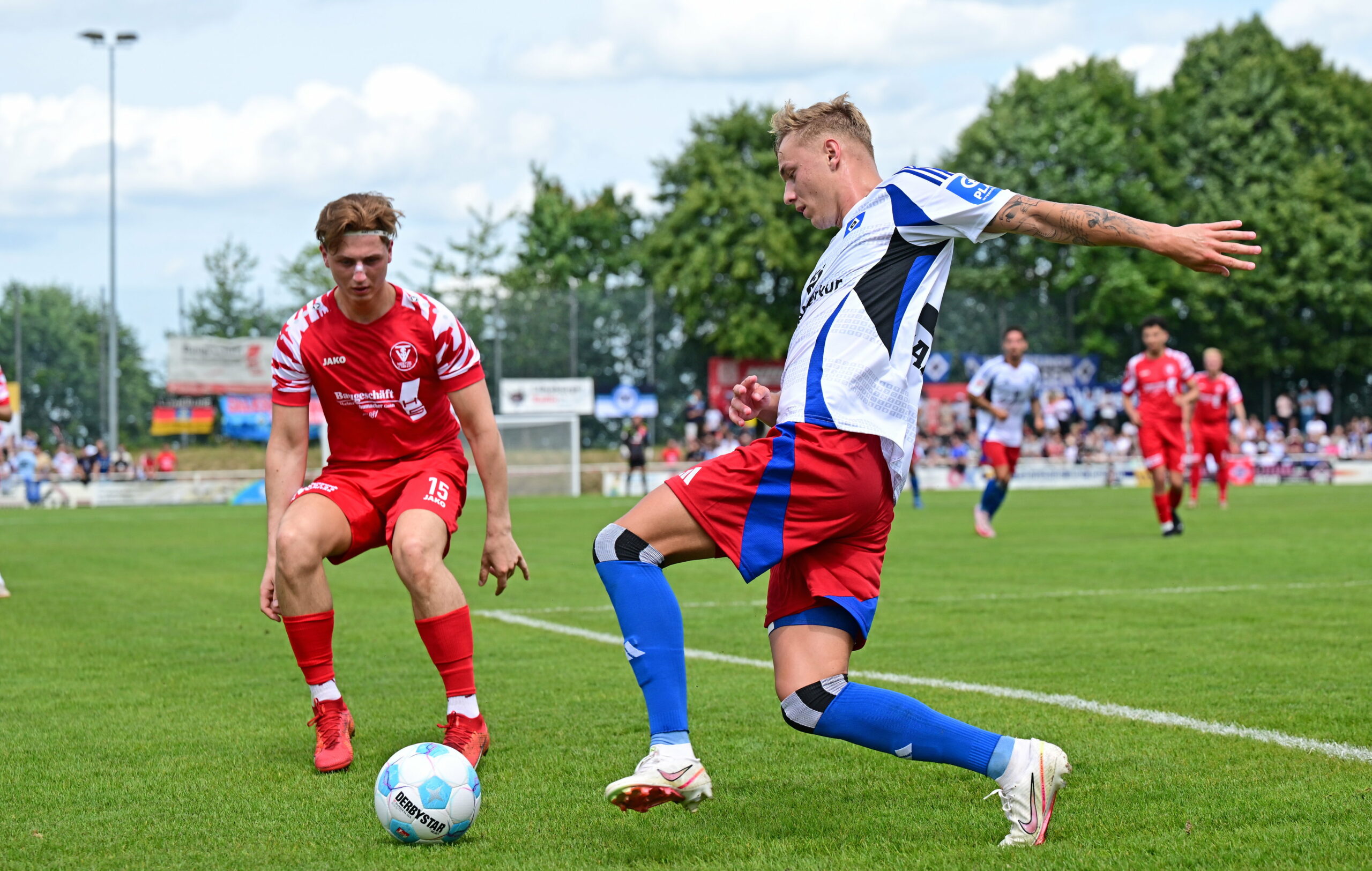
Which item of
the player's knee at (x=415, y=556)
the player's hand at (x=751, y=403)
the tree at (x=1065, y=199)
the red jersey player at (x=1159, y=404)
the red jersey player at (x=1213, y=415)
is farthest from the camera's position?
the tree at (x=1065, y=199)

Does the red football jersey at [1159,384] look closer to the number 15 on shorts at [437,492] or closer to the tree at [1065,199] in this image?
the number 15 on shorts at [437,492]

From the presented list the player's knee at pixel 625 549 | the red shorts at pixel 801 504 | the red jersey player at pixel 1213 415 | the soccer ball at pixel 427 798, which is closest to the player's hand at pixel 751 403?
the red shorts at pixel 801 504

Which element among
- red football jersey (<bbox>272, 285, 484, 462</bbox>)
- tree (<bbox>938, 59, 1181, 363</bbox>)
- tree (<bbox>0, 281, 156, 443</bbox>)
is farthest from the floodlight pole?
red football jersey (<bbox>272, 285, 484, 462</bbox>)

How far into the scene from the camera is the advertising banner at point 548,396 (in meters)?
42.3

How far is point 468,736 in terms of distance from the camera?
4.85m

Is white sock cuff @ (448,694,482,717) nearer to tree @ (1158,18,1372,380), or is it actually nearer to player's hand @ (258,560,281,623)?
player's hand @ (258,560,281,623)

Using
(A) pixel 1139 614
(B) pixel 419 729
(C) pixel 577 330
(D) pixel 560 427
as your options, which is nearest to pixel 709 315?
(C) pixel 577 330

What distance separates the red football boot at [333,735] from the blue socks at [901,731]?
1854mm

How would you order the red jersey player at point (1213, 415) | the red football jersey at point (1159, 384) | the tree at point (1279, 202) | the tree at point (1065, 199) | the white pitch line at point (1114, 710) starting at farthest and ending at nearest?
the tree at point (1279, 202), the tree at point (1065, 199), the red jersey player at point (1213, 415), the red football jersey at point (1159, 384), the white pitch line at point (1114, 710)

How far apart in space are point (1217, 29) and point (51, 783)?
53.1 meters

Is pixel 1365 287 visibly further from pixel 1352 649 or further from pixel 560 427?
pixel 1352 649

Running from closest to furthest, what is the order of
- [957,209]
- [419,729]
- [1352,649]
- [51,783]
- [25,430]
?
[957,209] → [51,783] → [419,729] → [1352,649] → [25,430]

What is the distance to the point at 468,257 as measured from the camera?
2420 inches

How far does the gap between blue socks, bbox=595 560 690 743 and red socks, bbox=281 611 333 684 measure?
1657 millimetres
